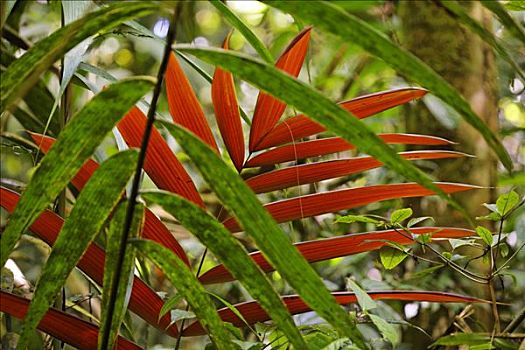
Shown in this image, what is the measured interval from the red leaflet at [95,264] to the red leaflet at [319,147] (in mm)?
161

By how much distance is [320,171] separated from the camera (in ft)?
2.13

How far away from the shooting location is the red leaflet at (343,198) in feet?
2.00

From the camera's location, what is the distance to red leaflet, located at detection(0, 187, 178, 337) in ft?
1.85

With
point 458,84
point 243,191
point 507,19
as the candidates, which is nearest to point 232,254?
point 243,191

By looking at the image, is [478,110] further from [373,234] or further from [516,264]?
[373,234]

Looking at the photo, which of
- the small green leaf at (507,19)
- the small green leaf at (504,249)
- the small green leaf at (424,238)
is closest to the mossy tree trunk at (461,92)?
the small green leaf at (504,249)

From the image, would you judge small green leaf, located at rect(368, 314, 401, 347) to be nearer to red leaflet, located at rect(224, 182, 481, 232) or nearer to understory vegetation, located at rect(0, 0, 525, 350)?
understory vegetation, located at rect(0, 0, 525, 350)

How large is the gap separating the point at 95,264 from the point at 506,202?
1.21ft

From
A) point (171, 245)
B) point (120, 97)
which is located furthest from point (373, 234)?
point (120, 97)

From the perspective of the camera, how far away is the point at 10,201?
0.56m

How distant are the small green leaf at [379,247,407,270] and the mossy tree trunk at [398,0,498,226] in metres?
0.51

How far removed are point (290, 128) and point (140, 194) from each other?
25 centimetres

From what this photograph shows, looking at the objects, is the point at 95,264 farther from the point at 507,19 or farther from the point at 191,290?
the point at 507,19

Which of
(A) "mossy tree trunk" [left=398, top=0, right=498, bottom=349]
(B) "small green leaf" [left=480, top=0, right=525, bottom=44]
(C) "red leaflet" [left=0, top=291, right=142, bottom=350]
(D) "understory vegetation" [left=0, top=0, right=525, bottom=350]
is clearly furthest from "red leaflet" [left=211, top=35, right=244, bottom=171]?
(A) "mossy tree trunk" [left=398, top=0, right=498, bottom=349]
